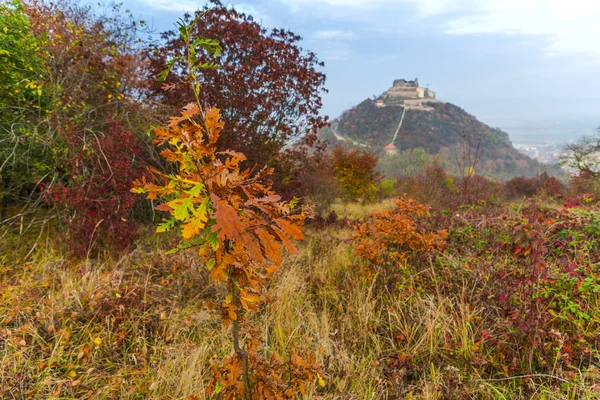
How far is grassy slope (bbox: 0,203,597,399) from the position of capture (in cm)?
184

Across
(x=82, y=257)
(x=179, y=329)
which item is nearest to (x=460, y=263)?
(x=179, y=329)

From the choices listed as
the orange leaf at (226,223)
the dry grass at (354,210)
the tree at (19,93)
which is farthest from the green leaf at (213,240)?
the dry grass at (354,210)

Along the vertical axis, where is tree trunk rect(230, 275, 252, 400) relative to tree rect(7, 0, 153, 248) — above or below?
below

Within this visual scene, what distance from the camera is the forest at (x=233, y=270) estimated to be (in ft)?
3.42

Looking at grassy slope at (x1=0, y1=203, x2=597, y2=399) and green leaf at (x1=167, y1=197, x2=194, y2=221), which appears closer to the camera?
green leaf at (x1=167, y1=197, x2=194, y2=221)

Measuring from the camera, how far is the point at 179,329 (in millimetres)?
2312

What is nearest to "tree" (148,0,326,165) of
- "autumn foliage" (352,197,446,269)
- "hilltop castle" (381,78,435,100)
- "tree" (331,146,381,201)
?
"autumn foliage" (352,197,446,269)

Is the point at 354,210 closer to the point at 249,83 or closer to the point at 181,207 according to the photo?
the point at 249,83

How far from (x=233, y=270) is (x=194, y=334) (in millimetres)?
1651

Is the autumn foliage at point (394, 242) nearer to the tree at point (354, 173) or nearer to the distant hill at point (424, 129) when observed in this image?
the tree at point (354, 173)

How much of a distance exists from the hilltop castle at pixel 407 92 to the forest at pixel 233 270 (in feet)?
216

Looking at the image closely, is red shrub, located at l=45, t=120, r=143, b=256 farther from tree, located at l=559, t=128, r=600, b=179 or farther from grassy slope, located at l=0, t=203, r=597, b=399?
tree, located at l=559, t=128, r=600, b=179

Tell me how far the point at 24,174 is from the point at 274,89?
3.73 m

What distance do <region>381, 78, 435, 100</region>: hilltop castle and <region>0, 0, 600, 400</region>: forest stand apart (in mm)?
65761
